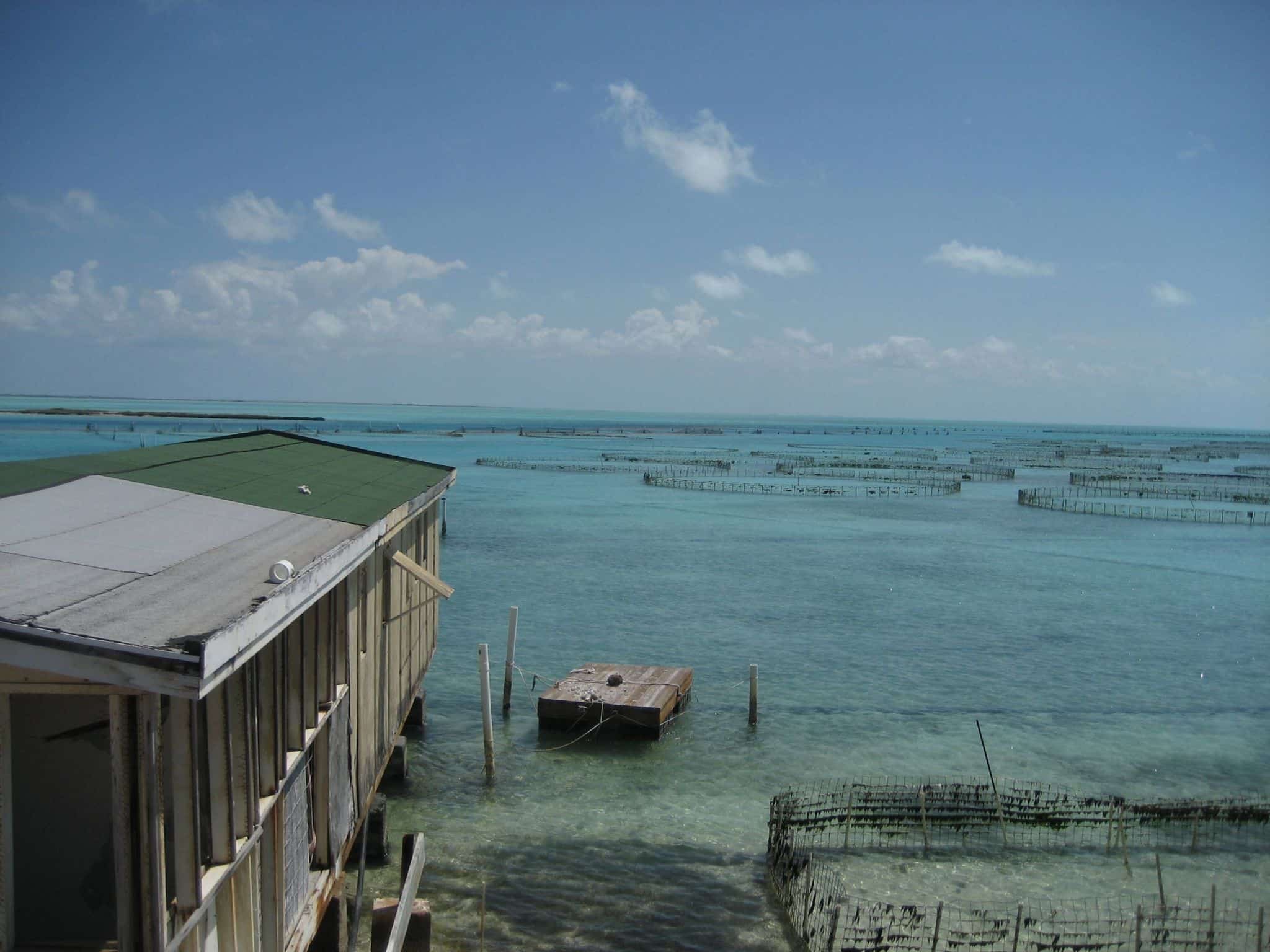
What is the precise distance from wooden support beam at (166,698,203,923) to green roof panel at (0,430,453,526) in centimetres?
317

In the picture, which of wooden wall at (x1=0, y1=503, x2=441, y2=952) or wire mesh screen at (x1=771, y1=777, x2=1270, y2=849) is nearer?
wooden wall at (x1=0, y1=503, x2=441, y2=952)

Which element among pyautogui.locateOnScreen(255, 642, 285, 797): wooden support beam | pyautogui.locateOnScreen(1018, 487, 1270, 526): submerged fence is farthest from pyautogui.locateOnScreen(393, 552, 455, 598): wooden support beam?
pyautogui.locateOnScreen(1018, 487, 1270, 526): submerged fence

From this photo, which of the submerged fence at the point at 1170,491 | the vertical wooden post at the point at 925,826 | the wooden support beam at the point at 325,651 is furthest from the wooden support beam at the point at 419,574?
the submerged fence at the point at 1170,491

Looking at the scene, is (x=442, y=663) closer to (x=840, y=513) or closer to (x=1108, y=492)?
(x=840, y=513)

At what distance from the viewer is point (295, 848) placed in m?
8.86

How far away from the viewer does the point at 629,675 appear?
2206 centimetres

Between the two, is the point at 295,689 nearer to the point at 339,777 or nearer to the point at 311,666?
the point at 311,666

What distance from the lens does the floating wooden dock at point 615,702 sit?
1983 cm

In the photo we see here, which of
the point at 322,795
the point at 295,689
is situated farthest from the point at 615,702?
the point at 295,689

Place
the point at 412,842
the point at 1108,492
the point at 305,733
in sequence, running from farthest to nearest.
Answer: the point at 1108,492
the point at 412,842
the point at 305,733

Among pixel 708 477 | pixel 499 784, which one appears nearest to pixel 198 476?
pixel 499 784

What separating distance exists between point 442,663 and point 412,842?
1581 centimetres

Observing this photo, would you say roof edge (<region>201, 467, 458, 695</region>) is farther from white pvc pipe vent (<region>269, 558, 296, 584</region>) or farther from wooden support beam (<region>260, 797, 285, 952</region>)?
wooden support beam (<region>260, 797, 285, 952</region>)

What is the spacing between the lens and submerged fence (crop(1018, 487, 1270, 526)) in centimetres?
6656
